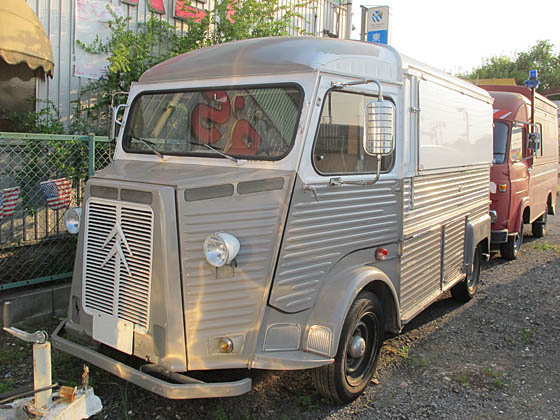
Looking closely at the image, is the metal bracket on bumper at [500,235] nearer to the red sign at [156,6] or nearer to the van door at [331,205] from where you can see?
the van door at [331,205]

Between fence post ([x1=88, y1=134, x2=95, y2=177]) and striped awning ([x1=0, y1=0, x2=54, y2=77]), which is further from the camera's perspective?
striped awning ([x1=0, y1=0, x2=54, y2=77])

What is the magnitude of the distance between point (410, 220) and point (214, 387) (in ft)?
7.21

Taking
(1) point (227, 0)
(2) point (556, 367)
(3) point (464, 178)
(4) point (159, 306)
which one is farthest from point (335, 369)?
(1) point (227, 0)

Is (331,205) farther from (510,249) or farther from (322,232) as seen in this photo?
(510,249)

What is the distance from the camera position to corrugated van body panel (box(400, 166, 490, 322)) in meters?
4.33

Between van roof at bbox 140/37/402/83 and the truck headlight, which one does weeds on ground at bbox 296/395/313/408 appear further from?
van roof at bbox 140/37/402/83

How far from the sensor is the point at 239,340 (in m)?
3.10

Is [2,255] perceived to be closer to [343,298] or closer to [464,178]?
[343,298]

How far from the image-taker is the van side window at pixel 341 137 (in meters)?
3.50

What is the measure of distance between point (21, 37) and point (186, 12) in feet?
10.5

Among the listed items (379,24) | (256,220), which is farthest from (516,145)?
(256,220)

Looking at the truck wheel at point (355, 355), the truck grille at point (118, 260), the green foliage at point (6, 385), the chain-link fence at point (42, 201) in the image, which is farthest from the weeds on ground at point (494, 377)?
→ the chain-link fence at point (42, 201)

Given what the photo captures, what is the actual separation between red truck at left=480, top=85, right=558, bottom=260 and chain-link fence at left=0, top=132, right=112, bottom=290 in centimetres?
553

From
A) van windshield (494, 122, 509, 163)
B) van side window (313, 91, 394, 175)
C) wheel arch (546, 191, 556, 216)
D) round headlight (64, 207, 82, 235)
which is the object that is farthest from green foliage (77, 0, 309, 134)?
wheel arch (546, 191, 556, 216)
